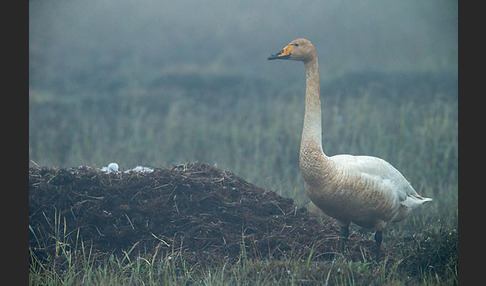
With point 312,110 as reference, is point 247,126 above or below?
below

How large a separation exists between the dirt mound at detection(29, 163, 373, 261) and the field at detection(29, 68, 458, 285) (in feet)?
0.09

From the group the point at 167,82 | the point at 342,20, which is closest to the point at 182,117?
the point at 167,82

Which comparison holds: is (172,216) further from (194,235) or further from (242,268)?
(242,268)

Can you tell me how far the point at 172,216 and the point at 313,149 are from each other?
146 cm

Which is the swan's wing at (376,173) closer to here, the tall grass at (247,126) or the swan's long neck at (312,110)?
the swan's long neck at (312,110)

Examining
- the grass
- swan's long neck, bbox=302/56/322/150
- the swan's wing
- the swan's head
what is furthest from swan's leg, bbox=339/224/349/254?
the swan's head

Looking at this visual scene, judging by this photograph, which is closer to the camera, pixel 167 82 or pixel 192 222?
pixel 192 222

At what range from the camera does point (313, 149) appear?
6.21m

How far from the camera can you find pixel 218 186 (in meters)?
6.73

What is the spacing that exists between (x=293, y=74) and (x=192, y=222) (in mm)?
5256

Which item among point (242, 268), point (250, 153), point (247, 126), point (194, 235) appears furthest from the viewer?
point (247, 126)

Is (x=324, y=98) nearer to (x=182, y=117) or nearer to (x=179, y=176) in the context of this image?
(x=182, y=117)

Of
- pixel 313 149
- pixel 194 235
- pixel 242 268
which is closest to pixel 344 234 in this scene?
pixel 313 149

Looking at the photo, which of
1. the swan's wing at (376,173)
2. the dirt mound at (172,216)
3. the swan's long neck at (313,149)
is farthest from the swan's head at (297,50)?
the dirt mound at (172,216)
